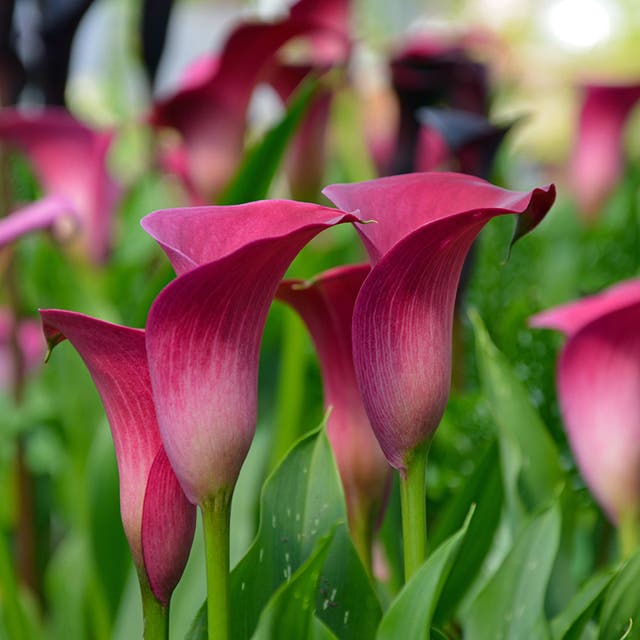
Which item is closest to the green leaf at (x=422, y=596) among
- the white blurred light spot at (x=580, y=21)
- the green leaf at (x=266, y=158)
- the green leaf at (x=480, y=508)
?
the green leaf at (x=480, y=508)

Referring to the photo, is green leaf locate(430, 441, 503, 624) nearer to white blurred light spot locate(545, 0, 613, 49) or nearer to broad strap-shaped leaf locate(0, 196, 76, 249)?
broad strap-shaped leaf locate(0, 196, 76, 249)

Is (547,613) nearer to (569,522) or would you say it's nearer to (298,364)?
(569,522)

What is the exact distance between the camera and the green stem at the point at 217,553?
218 mm

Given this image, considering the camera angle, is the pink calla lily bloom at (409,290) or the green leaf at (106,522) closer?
the pink calla lily bloom at (409,290)

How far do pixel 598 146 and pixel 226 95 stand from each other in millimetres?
319

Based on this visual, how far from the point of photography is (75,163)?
534mm

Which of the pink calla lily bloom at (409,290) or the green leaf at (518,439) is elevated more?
the pink calla lily bloom at (409,290)

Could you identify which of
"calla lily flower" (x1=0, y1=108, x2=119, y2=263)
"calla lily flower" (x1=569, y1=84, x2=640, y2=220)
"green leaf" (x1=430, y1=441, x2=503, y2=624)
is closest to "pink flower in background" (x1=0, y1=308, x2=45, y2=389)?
"calla lily flower" (x1=0, y1=108, x2=119, y2=263)

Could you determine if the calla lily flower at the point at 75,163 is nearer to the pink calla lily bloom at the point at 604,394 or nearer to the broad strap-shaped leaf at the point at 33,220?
the broad strap-shaped leaf at the point at 33,220

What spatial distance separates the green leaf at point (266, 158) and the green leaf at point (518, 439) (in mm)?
107

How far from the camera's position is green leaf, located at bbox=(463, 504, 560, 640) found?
0.28 m

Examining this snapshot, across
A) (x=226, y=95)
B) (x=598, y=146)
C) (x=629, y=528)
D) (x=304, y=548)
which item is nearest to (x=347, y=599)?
(x=304, y=548)

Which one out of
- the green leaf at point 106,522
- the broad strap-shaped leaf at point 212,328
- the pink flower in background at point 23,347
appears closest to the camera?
the broad strap-shaped leaf at point 212,328

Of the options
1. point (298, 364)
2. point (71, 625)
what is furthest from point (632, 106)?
point (71, 625)
